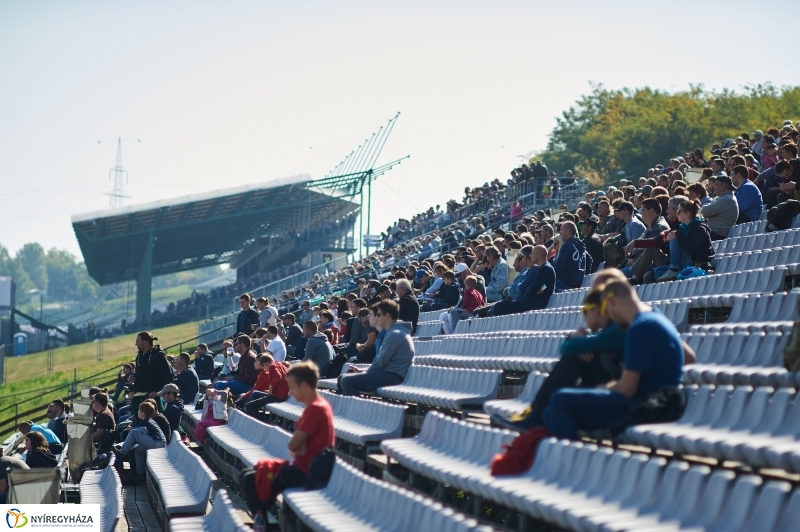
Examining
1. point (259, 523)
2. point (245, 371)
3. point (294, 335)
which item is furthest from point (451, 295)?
point (259, 523)

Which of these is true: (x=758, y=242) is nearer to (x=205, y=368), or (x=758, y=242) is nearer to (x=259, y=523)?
(x=259, y=523)

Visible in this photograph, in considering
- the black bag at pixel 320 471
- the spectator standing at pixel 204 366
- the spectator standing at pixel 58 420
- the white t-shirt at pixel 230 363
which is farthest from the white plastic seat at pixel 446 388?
the spectator standing at pixel 204 366

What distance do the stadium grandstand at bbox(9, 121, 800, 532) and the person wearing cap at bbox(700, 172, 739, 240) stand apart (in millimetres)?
27

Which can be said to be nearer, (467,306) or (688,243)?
(688,243)

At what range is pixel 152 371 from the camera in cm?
1491

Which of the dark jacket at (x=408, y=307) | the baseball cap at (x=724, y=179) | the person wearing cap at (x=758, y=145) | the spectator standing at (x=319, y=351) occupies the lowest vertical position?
the spectator standing at (x=319, y=351)

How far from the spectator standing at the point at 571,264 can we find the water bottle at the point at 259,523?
6341 mm

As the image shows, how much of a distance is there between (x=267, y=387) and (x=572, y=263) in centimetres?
423

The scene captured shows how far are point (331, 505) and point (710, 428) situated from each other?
2380mm

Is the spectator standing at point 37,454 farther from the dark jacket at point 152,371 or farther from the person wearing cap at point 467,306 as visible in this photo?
the person wearing cap at point 467,306

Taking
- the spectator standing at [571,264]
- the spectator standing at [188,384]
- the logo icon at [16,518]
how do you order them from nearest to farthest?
1. the logo icon at [16,518]
2. the spectator standing at [571,264]
3. the spectator standing at [188,384]

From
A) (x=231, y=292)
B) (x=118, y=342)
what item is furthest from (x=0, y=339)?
(x=231, y=292)

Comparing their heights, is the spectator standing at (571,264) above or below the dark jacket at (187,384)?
above

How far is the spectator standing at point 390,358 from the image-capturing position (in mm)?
10859
